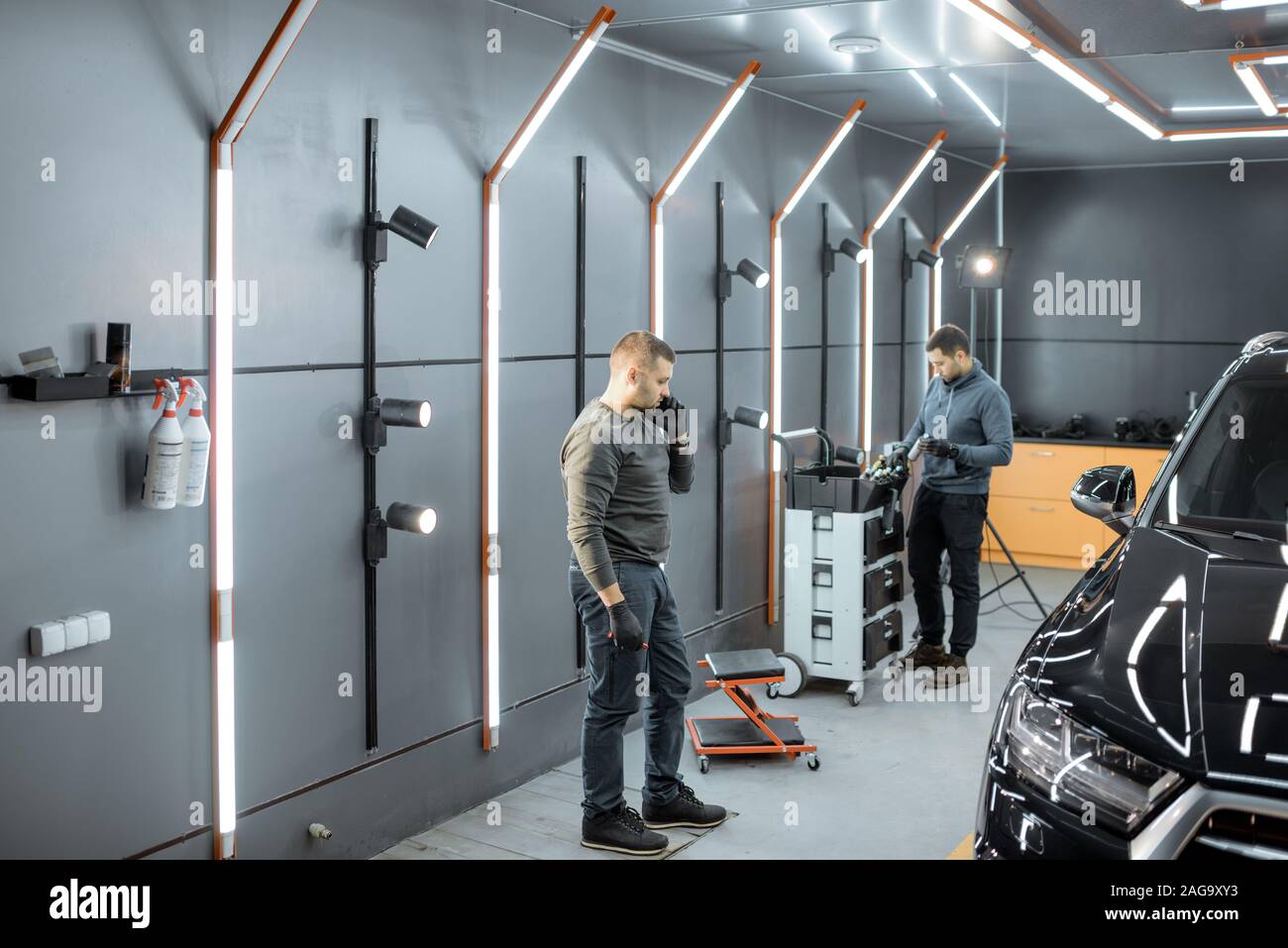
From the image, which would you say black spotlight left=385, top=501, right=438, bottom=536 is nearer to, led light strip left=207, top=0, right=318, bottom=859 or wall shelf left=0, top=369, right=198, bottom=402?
led light strip left=207, top=0, right=318, bottom=859

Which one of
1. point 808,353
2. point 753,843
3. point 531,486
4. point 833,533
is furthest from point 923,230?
point 753,843

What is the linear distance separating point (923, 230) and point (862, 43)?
4127mm

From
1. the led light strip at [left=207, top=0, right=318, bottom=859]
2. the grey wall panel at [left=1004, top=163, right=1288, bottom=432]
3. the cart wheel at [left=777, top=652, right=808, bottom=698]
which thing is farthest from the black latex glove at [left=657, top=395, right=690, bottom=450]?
the grey wall panel at [left=1004, top=163, right=1288, bottom=432]

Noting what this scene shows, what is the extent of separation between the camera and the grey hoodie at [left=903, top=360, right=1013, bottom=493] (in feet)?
21.2

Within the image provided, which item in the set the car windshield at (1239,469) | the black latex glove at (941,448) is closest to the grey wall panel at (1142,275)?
the black latex glove at (941,448)

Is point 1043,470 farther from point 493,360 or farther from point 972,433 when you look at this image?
point 493,360

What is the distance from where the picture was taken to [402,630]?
14.8 feet

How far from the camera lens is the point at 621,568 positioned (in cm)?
430

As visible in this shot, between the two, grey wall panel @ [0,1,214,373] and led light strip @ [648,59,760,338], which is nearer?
grey wall panel @ [0,1,214,373]

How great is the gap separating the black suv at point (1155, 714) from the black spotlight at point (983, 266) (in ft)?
19.7

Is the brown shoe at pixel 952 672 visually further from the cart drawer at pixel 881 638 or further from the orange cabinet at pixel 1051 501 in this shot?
the orange cabinet at pixel 1051 501

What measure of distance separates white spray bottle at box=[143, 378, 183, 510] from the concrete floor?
1586 millimetres

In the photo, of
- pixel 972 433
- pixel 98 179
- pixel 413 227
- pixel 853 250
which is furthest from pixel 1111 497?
pixel 853 250
